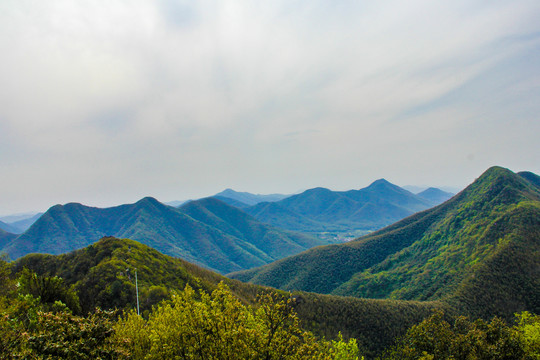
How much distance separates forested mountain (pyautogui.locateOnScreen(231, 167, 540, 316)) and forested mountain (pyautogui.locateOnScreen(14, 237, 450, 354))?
2137 cm

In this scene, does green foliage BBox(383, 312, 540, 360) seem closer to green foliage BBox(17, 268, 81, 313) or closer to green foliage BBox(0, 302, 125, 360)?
green foliage BBox(0, 302, 125, 360)

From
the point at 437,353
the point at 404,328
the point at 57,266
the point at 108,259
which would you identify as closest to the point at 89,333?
the point at 437,353

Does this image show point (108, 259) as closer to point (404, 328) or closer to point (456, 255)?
point (404, 328)

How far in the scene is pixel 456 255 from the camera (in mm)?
127938

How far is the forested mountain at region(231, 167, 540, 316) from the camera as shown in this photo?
295 ft

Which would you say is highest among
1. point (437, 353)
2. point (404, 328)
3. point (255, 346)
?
point (255, 346)

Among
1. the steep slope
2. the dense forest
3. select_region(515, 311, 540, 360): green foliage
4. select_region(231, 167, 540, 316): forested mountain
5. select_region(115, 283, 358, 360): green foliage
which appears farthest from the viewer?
select_region(231, 167, 540, 316): forested mountain

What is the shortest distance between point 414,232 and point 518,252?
104 metres

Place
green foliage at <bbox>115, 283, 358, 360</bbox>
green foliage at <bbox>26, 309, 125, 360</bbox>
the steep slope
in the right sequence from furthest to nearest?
the steep slope < green foliage at <bbox>115, 283, 358, 360</bbox> < green foliage at <bbox>26, 309, 125, 360</bbox>

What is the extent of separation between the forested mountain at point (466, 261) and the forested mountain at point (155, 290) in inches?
841

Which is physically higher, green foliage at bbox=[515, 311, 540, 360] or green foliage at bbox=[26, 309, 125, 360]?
green foliage at bbox=[26, 309, 125, 360]

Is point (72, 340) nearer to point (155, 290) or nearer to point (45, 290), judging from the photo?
point (45, 290)

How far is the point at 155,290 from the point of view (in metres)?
54.6

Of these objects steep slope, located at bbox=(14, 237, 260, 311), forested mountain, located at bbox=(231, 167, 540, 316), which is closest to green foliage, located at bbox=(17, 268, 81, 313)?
steep slope, located at bbox=(14, 237, 260, 311)
